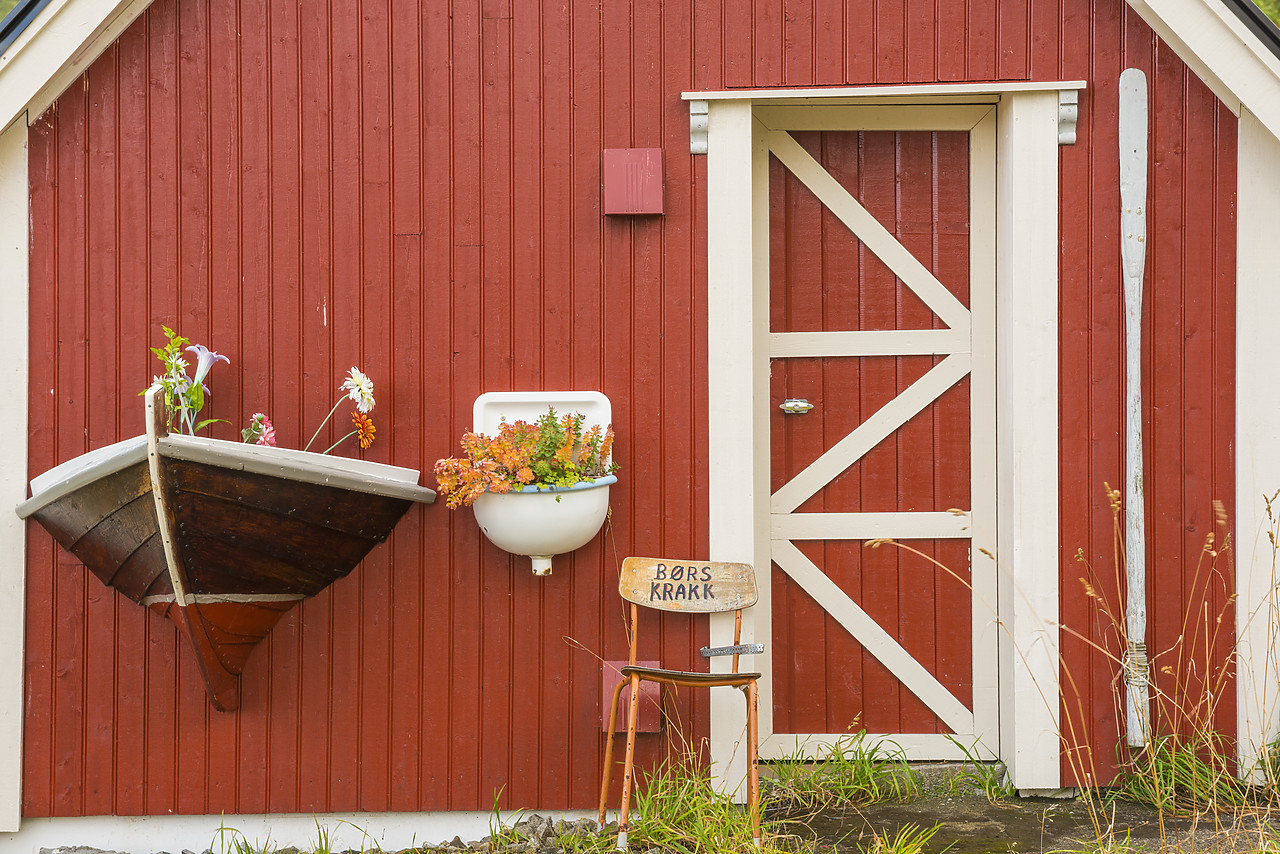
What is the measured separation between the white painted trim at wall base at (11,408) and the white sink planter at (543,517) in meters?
1.65

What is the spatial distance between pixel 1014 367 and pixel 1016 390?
0.28 ft

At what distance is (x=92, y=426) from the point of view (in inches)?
128

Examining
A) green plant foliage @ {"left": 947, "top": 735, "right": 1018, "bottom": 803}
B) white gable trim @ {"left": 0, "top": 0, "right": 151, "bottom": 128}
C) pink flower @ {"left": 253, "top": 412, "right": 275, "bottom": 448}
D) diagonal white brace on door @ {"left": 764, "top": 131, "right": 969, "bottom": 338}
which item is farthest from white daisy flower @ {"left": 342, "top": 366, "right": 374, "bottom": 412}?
green plant foliage @ {"left": 947, "top": 735, "right": 1018, "bottom": 803}

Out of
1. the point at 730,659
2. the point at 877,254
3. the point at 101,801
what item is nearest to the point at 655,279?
the point at 877,254

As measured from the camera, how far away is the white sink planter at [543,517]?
120 inches

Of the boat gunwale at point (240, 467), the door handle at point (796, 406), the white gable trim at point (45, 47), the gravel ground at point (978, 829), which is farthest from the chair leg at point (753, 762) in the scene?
the white gable trim at point (45, 47)

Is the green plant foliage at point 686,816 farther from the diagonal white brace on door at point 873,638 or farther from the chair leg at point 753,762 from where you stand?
the diagonal white brace on door at point 873,638

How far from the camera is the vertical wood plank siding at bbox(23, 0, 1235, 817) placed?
327 centimetres

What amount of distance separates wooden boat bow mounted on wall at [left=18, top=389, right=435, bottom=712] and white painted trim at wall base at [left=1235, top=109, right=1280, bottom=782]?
2.93 meters

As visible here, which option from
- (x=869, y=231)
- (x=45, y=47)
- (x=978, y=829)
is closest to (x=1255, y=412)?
(x=869, y=231)

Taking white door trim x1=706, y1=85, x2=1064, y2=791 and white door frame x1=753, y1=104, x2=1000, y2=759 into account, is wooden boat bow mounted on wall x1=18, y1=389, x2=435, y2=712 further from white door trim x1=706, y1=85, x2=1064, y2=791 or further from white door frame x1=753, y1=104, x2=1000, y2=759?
white door frame x1=753, y1=104, x2=1000, y2=759

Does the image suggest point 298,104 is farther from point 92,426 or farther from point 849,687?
point 849,687

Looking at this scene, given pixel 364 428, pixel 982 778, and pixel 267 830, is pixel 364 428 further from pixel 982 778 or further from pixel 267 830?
pixel 982 778

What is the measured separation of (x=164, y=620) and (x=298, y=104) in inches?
75.4
